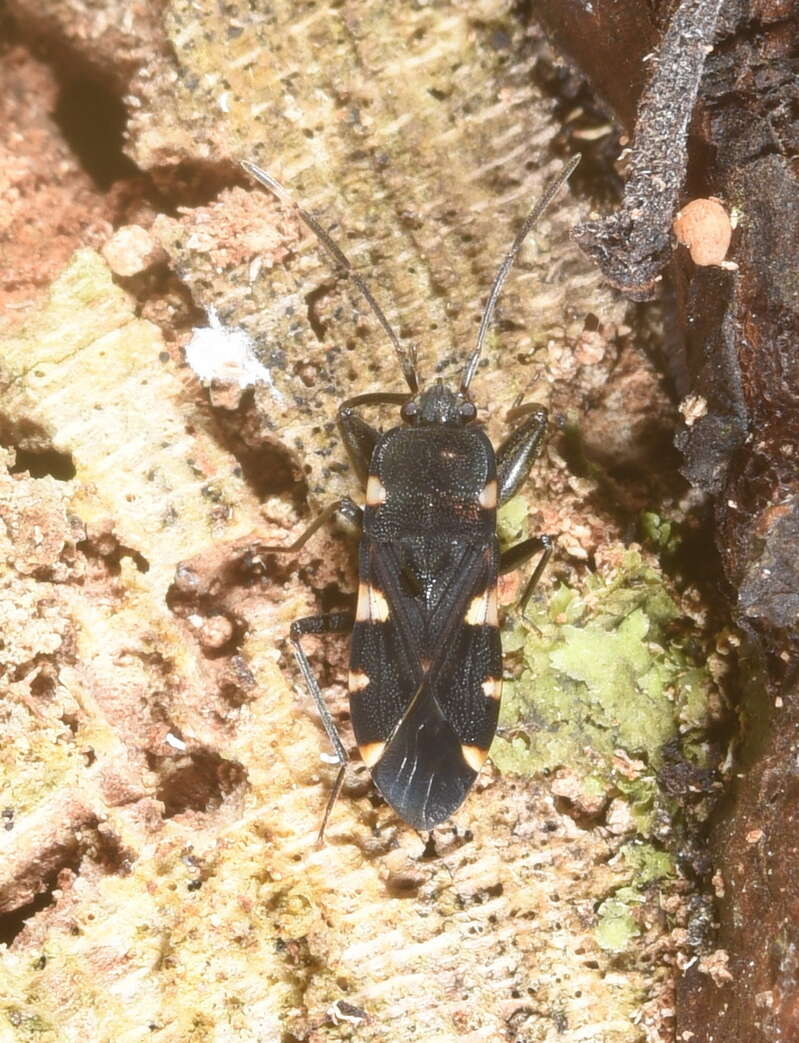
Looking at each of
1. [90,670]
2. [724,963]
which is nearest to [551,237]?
[90,670]

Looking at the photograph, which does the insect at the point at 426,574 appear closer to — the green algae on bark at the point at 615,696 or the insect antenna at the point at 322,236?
the insect antenna at the point at 322,236

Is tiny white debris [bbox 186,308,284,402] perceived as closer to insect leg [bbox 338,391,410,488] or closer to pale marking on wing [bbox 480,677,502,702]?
insect leg [bbox 338,391,410,488]

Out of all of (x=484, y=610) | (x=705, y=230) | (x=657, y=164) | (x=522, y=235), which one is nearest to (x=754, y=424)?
(x=705, y=230)

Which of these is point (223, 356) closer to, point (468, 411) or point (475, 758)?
point (468, 411)

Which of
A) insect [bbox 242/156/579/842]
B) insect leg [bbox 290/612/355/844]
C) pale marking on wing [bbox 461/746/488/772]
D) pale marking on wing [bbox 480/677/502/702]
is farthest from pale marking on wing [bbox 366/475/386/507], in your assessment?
pale marking on wing [bbox 461/746/488/772]

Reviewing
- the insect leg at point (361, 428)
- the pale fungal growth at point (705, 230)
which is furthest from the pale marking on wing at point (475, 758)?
the pale fungal growth at point (705, 230)

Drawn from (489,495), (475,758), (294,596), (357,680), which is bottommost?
(475,758)
